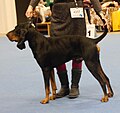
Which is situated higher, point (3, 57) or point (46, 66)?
point (46, 66)

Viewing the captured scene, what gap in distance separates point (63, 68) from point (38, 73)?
113 cm

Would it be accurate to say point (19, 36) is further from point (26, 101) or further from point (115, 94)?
point (115, 94)

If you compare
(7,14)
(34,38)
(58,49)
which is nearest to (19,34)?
(34,38)

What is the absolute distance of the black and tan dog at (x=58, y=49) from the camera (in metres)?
2.74

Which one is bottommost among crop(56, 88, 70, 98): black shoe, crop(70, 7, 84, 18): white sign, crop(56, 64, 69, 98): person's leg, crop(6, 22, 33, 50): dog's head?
crop(56, 88, 70, 98): black shoe

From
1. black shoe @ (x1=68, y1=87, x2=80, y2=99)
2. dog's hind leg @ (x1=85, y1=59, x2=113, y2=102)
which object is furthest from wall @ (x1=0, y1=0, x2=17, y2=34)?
dog's hind leg @ (x1=85, y1=59, x2=113, y2=102)

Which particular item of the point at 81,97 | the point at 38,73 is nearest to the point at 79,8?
the point at 81,97

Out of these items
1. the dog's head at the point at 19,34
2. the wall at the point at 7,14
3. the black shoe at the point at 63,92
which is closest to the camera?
the dog's head at the point at 19,34

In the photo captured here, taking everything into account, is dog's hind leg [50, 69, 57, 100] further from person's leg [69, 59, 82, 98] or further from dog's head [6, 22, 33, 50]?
dog's head [6, 22, 33, 50]

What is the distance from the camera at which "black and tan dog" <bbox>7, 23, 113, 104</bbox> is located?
2742mm

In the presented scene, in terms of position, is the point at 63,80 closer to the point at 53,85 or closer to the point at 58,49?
the point at 53,85

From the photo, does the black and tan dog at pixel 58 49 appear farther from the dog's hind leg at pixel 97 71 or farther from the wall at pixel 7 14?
the wall at pixel 7 14

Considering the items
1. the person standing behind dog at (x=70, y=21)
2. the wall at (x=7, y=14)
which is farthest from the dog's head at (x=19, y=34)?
the wall at (x=7, y=14)

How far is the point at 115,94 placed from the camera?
3.04m
